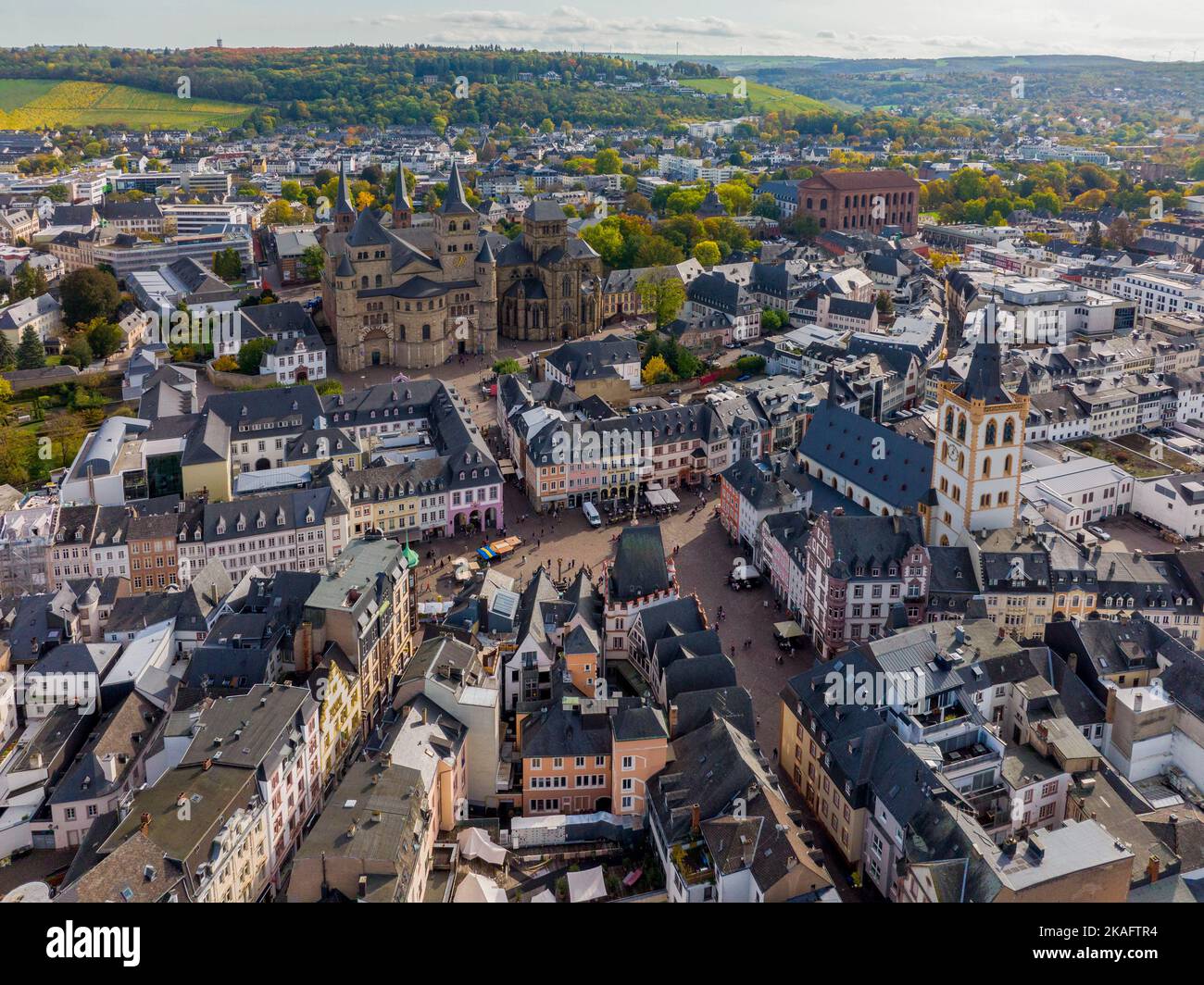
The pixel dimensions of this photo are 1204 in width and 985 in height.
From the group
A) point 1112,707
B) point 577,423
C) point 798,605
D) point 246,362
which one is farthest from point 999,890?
point 246,362

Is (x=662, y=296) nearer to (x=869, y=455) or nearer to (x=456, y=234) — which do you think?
(x=456, y=234)

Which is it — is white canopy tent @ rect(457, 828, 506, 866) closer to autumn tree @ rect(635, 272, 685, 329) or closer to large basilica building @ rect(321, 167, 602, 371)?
large basilica building @ rect(321, 167, 602, 371)

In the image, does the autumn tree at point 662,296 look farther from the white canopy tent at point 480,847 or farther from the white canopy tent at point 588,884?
the white canopy tent at point 588,884

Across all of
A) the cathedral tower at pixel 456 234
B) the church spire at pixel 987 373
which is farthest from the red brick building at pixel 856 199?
the church spire at pixel 987 373

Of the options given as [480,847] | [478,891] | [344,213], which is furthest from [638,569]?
[344,213]

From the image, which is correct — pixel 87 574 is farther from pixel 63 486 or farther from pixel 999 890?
pixel 999 890

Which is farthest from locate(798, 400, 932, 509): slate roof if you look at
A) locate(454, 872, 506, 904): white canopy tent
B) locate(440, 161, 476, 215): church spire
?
locate(440, 161, 476, 215): church spire

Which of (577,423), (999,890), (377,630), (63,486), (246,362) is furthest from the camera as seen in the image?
(246,362)
